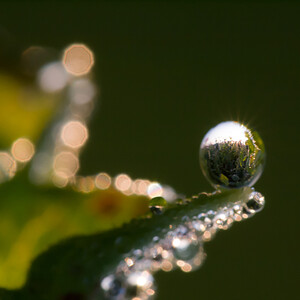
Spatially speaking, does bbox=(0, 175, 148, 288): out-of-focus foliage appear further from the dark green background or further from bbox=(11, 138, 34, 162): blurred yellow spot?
the dark green background

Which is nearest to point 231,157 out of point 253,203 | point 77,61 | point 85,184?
point 253,203

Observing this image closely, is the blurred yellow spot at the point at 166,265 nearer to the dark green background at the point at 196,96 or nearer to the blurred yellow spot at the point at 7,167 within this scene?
the blurred yellow spot at the point at 7,167

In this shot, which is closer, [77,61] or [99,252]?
[99,252]

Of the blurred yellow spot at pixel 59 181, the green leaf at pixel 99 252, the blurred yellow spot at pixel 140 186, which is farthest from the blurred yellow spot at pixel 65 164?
the green leaf at pixel 99 252

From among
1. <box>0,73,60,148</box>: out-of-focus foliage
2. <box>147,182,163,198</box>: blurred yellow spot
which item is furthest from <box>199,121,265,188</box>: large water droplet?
<box>0,73,60,148</box>: out-of-focus foliage

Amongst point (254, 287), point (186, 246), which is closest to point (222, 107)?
point (254, 287)

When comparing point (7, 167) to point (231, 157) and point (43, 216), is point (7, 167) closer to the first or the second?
point (43, 216)

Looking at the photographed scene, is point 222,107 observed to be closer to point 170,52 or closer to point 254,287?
point 170,52

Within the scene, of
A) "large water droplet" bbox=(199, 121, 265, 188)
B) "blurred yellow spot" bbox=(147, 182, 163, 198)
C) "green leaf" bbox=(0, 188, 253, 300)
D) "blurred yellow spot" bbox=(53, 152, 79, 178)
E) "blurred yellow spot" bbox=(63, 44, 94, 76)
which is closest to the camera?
"green leaf" bbox=(0, 188, 253, 300)
